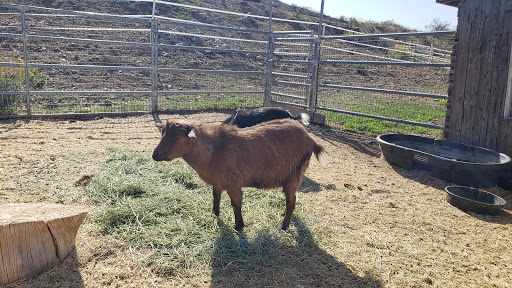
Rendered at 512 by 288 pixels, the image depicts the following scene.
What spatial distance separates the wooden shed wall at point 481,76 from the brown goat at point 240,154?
3625mm

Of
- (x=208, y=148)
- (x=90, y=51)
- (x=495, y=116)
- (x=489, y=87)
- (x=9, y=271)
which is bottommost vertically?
(x=9, y=271)

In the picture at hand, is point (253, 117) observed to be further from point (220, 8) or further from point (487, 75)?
point (220, 8)

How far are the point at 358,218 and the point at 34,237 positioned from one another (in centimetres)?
336

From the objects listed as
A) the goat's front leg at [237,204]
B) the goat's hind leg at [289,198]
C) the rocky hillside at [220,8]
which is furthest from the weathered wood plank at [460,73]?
the rocky hillside at [220,8]

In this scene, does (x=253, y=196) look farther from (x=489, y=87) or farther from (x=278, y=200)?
(x=489, y=87)

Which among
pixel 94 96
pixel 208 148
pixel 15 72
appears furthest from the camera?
pixel 94 96

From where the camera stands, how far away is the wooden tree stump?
2.72 m

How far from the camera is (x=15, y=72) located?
928 centimetres

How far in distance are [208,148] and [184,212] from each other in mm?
878

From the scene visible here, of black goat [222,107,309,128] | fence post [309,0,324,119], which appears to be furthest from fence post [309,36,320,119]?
black goat [222,107,309,128]

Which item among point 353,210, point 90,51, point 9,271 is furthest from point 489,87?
point 90,51

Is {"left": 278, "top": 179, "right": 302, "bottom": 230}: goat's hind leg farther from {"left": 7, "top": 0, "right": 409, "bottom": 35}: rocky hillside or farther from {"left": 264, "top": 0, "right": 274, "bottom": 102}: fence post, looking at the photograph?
{"left": 7, "top": 0, "right": 409, "bottom": 35}: rocky hillside

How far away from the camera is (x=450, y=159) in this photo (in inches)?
227

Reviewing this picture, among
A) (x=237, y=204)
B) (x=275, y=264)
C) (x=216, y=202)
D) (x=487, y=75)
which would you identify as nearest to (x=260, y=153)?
(x=237, y=204)
